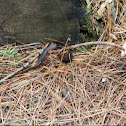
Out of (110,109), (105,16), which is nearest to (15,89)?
(110,109)

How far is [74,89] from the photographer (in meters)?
1.93

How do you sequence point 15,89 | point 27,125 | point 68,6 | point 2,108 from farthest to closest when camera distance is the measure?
point 68,6 → point 15,89 → point 2,108 → point 27,125

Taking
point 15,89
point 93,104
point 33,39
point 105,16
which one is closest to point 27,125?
Result: point 15,89

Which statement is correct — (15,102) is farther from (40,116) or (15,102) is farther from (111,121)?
(111,121)

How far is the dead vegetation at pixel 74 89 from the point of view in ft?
5.52

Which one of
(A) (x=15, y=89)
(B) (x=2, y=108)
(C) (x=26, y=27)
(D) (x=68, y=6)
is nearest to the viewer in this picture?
(B) (x=2, y=108)

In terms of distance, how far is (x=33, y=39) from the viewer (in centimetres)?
248

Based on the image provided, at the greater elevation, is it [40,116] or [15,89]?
[15,89]

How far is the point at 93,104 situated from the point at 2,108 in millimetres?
1093

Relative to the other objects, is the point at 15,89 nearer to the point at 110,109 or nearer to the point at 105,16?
the point at 110,109

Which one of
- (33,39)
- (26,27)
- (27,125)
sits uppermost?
(26,27)

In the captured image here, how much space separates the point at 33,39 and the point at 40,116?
1294mm

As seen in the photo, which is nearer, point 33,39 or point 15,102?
point 15,102

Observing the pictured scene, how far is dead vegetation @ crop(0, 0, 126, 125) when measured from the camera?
5.52 feet
